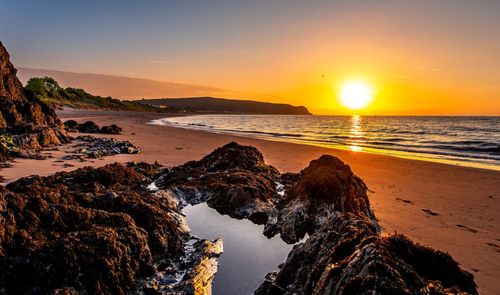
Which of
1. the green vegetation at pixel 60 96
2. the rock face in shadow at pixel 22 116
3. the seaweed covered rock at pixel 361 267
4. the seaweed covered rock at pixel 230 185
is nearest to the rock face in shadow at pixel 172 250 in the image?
the seaweed covered rock at pixel 361 267

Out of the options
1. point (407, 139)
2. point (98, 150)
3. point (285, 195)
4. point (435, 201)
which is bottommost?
point (435, 201)

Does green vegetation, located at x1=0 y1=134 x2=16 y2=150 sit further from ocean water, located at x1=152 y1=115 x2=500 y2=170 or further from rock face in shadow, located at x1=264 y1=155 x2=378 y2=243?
ocean water, located at x1=152 y1=115 x2=500 y2=170

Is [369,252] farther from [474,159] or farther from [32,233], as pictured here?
[474,159]

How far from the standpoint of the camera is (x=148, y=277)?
11.5ft

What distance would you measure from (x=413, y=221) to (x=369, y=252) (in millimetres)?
5249

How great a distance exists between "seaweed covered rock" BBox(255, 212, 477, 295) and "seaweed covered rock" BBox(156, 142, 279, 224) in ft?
7.63

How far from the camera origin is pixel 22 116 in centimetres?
1598

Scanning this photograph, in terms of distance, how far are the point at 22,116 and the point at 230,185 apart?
14562 millimetres

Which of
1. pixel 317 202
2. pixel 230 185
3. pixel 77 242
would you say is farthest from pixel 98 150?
pixel 77 242

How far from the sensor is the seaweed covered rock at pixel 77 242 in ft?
9.55

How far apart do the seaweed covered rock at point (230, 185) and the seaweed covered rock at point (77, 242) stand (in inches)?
73.7

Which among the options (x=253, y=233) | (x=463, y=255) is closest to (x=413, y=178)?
(x=463, y=255)

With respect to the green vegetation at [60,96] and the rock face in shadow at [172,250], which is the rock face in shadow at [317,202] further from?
the green vegetation at [60,96]

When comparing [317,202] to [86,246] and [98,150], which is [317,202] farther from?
[98,150]
